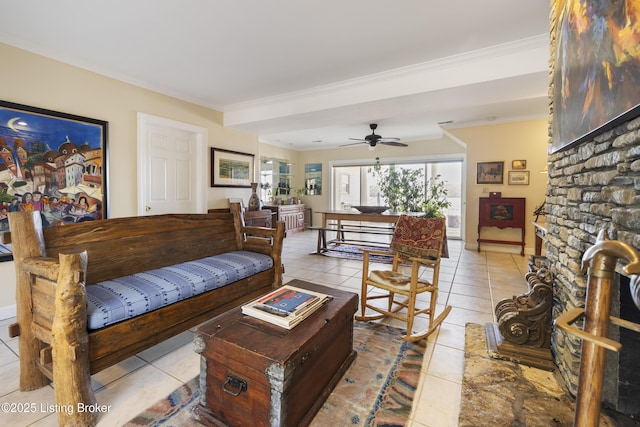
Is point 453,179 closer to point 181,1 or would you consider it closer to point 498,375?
point 498,375

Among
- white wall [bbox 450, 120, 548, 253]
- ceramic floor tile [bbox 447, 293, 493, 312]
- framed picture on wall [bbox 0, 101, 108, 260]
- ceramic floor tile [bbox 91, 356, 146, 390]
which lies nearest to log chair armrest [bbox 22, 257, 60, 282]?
ceramic floor tile [bbox 91, 356, 146, 390]

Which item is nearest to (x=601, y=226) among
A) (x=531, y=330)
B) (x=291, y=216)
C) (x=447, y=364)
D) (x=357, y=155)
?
(x=531, y=330)

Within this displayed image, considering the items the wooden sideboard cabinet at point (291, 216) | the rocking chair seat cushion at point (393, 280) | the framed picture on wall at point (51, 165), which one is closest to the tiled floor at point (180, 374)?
the rocking chair seat cushion at point (393, 280)

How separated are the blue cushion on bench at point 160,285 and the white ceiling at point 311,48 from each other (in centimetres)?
208

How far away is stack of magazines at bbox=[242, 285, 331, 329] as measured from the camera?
147 cm

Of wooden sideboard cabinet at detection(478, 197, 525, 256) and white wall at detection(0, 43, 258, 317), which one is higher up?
white wall at detection(0, 43, 258, 317)

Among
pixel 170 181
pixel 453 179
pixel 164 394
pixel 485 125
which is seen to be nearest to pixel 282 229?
pixel 164 394

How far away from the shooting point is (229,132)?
504 cm

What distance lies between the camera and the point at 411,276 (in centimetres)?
226

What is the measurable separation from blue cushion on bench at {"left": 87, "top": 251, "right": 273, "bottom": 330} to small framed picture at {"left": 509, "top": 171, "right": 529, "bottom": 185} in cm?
494

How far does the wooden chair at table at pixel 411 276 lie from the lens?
2.21 meters

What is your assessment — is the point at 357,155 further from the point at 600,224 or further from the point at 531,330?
the point at 600,224

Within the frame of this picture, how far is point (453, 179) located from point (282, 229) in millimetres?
5859

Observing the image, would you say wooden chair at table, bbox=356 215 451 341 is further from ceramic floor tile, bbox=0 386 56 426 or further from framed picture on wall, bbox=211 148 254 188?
framed picture on wall, bbox=211 148 254 188
